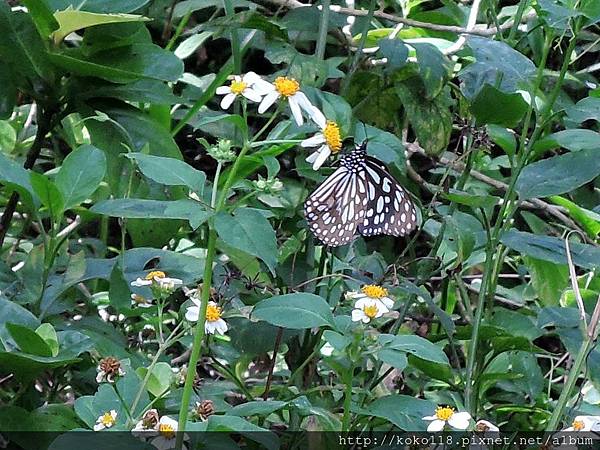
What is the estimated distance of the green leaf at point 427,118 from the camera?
159cm

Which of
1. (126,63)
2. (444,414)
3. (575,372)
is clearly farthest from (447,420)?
(126,63)

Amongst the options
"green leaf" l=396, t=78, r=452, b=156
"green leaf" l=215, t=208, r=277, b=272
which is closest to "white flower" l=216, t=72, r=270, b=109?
"green leaf" l=215, t=208, r=277, b=272

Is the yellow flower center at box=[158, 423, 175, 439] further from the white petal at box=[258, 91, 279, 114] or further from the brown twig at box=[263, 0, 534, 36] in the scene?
the brown twig at box=[263, 0, 534, 36]

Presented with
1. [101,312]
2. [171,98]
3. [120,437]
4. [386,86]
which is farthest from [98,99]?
[120,437]

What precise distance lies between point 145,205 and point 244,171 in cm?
15

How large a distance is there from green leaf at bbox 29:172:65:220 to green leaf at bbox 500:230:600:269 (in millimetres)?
634

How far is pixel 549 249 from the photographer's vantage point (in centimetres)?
130

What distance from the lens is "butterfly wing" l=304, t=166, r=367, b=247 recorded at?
136 cm

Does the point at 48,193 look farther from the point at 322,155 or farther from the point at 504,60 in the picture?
the point at 504,60

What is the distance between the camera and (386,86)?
1.67 m

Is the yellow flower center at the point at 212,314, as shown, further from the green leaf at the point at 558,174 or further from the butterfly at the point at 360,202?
the green leaf at the point at 558,174

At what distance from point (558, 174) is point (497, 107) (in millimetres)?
137

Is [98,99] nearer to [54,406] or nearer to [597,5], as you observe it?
[54,406]

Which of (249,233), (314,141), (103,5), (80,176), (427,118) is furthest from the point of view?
(427,118)
